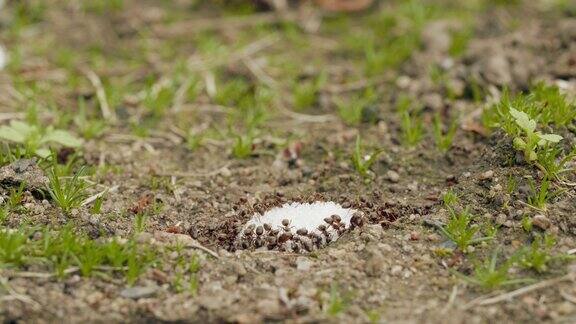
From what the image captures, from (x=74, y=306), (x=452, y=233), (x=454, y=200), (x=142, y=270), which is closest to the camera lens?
(x=74, y=306)

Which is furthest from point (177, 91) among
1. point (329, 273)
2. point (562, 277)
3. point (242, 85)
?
point (562, 277)

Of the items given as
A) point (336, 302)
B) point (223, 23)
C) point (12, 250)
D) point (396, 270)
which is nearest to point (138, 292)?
point (12, 250)

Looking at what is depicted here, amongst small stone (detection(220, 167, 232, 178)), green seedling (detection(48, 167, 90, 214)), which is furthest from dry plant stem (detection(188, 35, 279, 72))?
green seedling (detection(48, 167, 90, 214))

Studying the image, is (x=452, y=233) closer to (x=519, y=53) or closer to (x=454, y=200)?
(x=454, y=200)

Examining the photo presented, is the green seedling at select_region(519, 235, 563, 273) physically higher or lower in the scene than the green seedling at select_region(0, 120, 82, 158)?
lower

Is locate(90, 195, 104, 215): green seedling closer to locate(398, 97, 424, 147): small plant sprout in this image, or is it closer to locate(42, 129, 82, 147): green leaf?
locate(42, 129, 82, 147): green leaf

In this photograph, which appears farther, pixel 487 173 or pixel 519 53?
pixel 519 53
